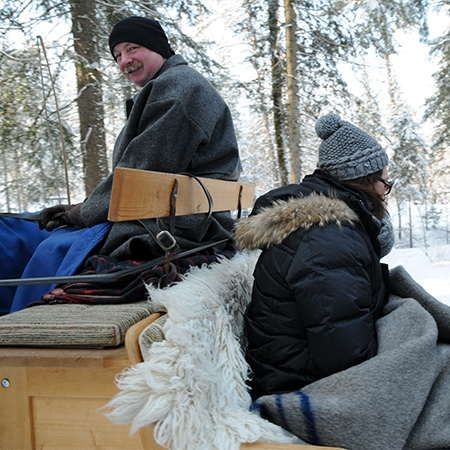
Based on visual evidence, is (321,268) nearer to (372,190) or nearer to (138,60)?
(372,190)

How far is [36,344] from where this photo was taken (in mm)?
1310

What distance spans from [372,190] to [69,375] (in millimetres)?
1345

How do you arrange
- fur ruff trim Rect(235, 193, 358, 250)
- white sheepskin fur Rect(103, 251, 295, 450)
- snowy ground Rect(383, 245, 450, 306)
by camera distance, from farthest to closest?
snowy ground Rect(383, 245, 450, 306) < fur ruff trim Rect(235, 193, 358, 250) < white sheepskin fur Rect(103, 251, 295, 450)

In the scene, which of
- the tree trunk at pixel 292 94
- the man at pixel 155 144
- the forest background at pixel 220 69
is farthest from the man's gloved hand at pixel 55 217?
the tree trunk at pixel 292 94

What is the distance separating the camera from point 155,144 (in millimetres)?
1916

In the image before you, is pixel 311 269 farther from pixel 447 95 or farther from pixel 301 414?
pixel 447 95

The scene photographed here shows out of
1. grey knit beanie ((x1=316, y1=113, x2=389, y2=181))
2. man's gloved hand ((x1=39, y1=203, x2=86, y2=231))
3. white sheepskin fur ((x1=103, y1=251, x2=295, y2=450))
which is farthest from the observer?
man's gloved hand ((x1=39, y1=203, x2=86, y2=231))

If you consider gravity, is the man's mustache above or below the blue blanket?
above

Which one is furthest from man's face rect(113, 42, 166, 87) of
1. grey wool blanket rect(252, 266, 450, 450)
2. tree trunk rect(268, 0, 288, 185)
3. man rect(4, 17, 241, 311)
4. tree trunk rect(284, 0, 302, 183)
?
tree trunk rect(268, 0, 288, 185)

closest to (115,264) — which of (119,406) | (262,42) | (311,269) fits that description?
(119,406)

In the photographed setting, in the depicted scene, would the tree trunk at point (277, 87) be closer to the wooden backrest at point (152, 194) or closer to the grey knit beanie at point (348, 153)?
the wooden backrest at point (152, 194)

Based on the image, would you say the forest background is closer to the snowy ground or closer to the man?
the man

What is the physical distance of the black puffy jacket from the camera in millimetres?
1386

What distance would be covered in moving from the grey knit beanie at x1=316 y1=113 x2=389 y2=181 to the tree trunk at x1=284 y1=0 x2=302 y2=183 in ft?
22.0
